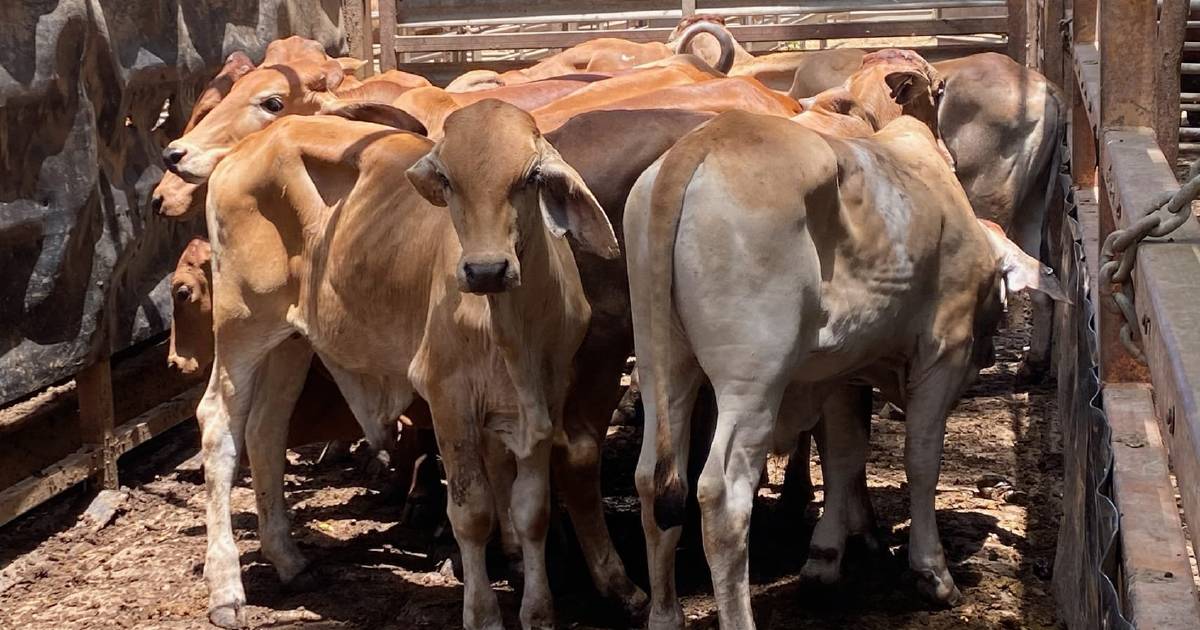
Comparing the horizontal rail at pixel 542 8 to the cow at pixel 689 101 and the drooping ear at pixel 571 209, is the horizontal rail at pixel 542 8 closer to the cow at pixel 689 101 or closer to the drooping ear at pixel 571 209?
the cow at pixel 689 101

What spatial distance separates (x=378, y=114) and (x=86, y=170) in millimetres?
1680

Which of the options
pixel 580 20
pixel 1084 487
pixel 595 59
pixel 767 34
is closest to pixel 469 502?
pixel 1084 487

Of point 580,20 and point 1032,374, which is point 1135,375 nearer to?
point 1032,374

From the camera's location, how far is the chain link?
8.83 feet

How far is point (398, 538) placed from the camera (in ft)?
22.6

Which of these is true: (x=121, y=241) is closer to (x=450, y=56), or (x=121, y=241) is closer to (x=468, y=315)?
(x=468, y=315)

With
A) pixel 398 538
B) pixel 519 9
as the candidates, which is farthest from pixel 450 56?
pixel 398 538

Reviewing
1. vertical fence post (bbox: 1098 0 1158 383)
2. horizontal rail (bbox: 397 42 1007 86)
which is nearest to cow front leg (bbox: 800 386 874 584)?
vertical fence post (bbox: 1098 0 1158 383)

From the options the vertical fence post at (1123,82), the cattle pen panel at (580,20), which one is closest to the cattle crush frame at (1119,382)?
the vertical fence post at (1123,82)

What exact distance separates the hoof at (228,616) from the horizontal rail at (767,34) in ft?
20.0

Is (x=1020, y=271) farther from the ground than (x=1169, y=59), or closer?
closer

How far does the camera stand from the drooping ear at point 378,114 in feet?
21.5

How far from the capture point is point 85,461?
7504 millimetres

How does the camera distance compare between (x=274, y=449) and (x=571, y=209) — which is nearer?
(x=571, y=209)
